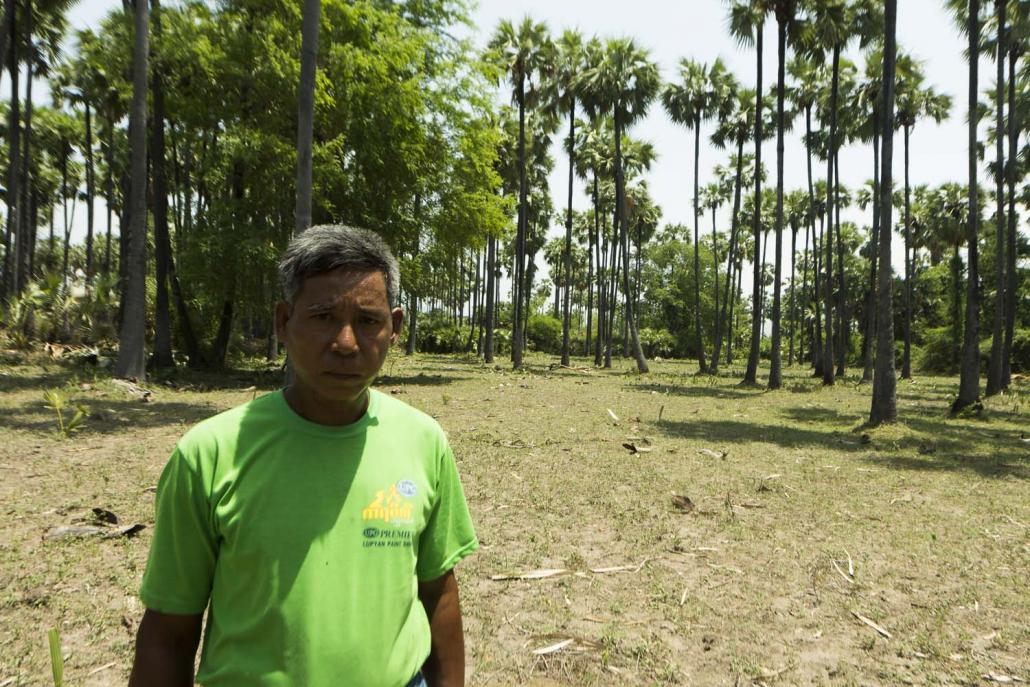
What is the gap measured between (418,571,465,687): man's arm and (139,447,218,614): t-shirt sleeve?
2.08 feet

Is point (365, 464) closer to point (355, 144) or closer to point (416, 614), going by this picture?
point (416, 614)

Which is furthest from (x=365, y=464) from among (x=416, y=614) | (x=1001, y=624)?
(x=1001, y=624)

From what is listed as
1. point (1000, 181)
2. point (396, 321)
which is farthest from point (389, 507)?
point (1000, 181)

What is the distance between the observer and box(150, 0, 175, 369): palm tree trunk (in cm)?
1902

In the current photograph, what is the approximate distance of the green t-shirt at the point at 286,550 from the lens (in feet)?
4.99

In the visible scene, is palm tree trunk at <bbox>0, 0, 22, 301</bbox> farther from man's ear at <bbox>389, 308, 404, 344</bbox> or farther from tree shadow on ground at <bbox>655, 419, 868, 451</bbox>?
man's ear at <bbox>389, 308, 404, 344</bbox>

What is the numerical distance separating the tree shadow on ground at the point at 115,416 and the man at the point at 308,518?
10754mm

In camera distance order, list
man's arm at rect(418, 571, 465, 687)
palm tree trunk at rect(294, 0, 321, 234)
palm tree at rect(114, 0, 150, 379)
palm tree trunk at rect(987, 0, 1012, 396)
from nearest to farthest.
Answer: man's arm at rect(418, 571, 465, 687) → palm tree trunk at rect(294, 0, 321, 234) → palm tree at rect(114, 0, 150, 379) → palm tree trunk at rect(987, 0, 1012, 396)

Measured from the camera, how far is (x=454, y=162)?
2191 centimetres

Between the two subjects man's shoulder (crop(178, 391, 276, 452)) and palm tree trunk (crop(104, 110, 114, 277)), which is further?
palm tree trunk (crop(104, 110, 114, 277))

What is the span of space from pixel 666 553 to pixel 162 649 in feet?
17.2

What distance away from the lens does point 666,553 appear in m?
6.17

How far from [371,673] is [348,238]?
42.9 inches

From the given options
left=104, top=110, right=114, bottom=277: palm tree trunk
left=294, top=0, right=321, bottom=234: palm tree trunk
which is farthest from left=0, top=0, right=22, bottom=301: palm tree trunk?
left=294, top=0, right=321, bottom=234: palm tree trunk
